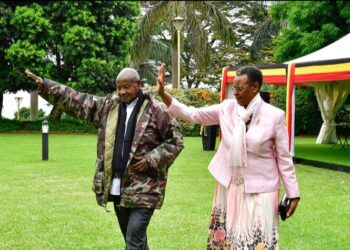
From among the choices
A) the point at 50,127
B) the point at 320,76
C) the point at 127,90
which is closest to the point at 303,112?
the point at 50,127

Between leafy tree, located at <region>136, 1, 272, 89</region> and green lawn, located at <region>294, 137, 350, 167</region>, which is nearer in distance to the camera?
green lawn, located at <region>294, 137, 350, 167</region>

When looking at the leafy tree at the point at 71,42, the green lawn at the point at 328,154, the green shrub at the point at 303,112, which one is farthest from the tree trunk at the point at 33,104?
the green lawn at the point at 328,154

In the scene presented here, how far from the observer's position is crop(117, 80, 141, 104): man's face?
475 centimetres

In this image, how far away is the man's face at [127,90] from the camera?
475cm

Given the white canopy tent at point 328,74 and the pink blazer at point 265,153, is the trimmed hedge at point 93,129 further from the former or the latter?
the pink blazer at point 265,153

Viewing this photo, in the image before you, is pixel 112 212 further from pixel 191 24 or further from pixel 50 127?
pixel 191 24

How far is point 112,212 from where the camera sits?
8.49 meters

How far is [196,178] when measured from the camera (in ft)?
40.1

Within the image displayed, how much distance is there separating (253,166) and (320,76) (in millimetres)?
10186

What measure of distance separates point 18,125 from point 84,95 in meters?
25.8

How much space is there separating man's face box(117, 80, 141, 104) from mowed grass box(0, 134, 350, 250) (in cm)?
239

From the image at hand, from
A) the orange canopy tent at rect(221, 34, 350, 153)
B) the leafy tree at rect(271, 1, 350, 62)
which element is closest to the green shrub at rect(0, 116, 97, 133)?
the leafy tree at rect(271, 1, 350, 62)

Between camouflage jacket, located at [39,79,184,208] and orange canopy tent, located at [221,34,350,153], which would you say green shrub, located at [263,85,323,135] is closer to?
orange canopy tent, located at [221,34,350,153]

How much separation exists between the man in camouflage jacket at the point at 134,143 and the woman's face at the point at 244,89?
704 mm
